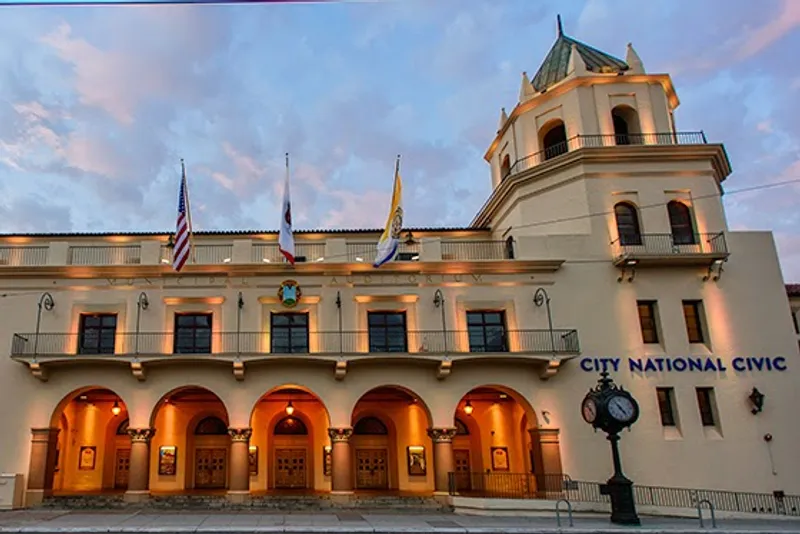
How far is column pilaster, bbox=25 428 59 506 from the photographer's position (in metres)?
21.0

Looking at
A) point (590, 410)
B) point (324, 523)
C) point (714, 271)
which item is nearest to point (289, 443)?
point (324, 523)

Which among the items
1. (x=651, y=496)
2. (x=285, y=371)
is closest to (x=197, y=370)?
(x=285, y=371)

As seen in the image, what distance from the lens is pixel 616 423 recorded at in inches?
704

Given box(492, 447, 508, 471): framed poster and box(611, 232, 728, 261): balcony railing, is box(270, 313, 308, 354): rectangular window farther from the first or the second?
box(611, 232, 728, 261): balcony railing

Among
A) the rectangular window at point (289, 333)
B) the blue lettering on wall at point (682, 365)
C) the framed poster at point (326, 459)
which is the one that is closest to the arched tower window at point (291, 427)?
the framed poster at point (326, 459)

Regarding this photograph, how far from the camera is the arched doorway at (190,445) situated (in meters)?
25.1

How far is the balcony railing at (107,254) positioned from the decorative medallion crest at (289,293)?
241 inches

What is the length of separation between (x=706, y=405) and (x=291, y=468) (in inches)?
645

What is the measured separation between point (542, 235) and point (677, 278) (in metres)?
5.36

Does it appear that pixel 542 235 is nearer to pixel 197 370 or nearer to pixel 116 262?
pixel 197 370

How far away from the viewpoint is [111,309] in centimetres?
2325

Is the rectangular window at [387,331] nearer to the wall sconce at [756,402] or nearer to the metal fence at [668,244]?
the metal fence at [668,244]

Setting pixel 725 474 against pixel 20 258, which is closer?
pixel 725 474

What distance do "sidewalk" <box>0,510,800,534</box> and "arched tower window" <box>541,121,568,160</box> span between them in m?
14.7
